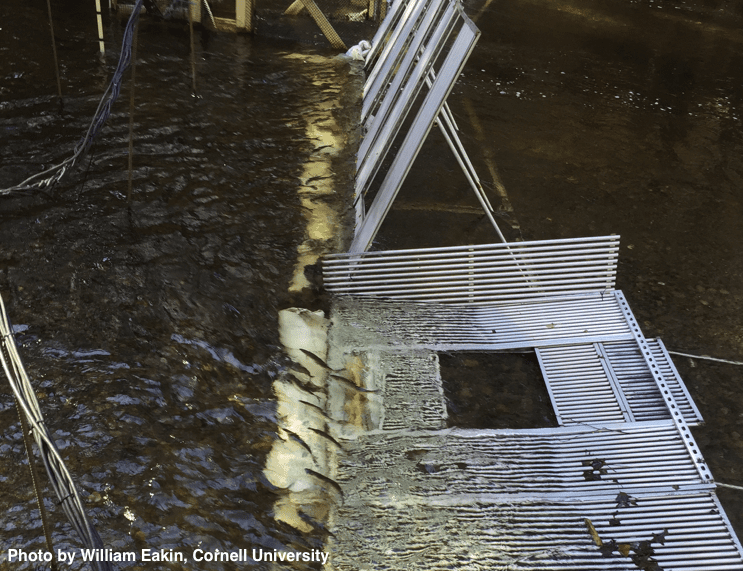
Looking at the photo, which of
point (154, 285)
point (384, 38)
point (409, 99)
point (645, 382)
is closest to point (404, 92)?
point (409, 99)

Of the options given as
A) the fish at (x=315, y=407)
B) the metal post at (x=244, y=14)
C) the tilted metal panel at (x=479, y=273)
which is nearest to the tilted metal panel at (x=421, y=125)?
the tilted metal panel at (x=479, y=273)

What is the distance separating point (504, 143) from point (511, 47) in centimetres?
342

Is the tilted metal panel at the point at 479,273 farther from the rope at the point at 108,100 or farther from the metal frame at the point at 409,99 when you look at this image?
the rope at the point at 108,100

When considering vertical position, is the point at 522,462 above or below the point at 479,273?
below

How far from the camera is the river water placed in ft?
13.3

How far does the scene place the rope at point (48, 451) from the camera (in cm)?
210

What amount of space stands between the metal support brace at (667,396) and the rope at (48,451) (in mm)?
3481

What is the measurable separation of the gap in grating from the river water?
1136 mm

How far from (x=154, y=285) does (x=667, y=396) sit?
3.75 metres

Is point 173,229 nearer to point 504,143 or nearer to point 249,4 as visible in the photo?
point 504,143

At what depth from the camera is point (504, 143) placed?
8.24m

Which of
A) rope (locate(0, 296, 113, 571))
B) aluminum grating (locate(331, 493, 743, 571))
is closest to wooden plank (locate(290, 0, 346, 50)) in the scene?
aluminum grating (locate(331, 493, 743, 571))

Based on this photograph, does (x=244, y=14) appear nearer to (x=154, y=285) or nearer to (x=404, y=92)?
(x=404, y=92)

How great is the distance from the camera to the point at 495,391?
16.6 ft
